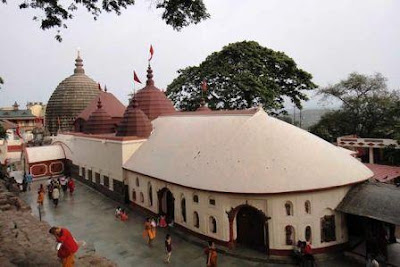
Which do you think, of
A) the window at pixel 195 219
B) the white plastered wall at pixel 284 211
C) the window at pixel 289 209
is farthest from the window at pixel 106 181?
the window at pixel 289 209

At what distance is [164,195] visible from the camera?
62.3 ft

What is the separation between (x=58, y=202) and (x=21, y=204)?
8422 mm

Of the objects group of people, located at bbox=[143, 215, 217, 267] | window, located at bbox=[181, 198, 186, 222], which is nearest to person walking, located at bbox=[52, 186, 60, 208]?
group of people, located at bbox=[143, 215, 217, 267]

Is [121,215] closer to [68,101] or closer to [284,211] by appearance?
[284,211]

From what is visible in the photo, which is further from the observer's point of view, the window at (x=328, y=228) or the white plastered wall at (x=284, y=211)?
the window at (x=328, y=228)

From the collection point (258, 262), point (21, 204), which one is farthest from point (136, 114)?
point (258, 262)

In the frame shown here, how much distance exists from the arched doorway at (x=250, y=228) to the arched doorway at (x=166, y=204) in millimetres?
4563

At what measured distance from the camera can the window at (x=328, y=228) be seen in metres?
14.1

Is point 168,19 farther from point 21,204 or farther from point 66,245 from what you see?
point 21,204

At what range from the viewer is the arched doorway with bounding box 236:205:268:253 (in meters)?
14.7

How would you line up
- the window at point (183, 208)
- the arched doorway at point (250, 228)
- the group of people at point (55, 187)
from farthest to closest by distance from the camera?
1. the group of people at point (55, 187)
2. the window at point (183, 208)
3. the arched doorway at point (250, 228)

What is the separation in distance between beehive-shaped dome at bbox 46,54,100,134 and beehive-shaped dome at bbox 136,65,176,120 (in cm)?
1904

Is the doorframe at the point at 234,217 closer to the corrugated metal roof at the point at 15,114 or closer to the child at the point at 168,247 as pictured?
the child at the point at 168,247

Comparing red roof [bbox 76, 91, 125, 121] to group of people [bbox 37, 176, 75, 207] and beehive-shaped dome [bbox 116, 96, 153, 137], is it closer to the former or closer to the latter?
group of people [bbox 37, 176, 75, 207]
